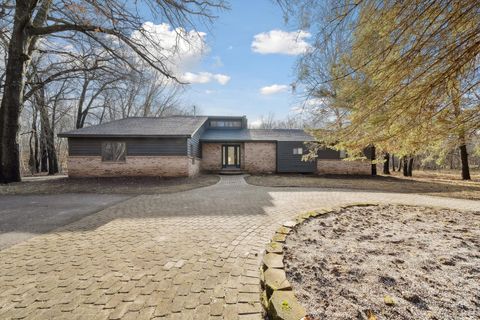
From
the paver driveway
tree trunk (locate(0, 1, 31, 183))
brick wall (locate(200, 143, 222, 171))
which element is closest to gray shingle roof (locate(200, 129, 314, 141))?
brick wall (locate(200, 143, 222, 171))

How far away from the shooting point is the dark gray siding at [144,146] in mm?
12586

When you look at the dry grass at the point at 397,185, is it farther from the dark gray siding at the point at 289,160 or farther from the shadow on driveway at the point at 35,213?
the shadow on driveway at the point at 35,213

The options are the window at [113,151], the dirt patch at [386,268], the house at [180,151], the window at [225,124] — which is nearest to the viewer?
the dirt patch at [386,268]

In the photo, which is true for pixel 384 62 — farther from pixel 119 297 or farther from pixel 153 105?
pixel 153 105

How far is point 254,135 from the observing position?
17.4 meters

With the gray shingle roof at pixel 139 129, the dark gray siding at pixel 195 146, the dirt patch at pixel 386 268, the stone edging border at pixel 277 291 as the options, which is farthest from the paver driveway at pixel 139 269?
the dark gray siding at pixel 195 146

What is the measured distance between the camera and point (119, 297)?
77.9 inches

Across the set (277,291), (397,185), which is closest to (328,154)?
(397,185)

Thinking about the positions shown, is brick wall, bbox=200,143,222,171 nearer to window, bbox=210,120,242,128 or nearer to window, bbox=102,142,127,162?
window, bbox=210,120,242,128

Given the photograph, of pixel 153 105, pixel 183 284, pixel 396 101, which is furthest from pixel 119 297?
pixel 153 105

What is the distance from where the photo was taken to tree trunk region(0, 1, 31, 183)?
990cm

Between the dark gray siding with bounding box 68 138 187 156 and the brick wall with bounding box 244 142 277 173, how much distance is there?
528 centimetres

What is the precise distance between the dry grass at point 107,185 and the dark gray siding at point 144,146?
5.15 ft

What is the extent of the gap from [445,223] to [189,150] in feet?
38.1
